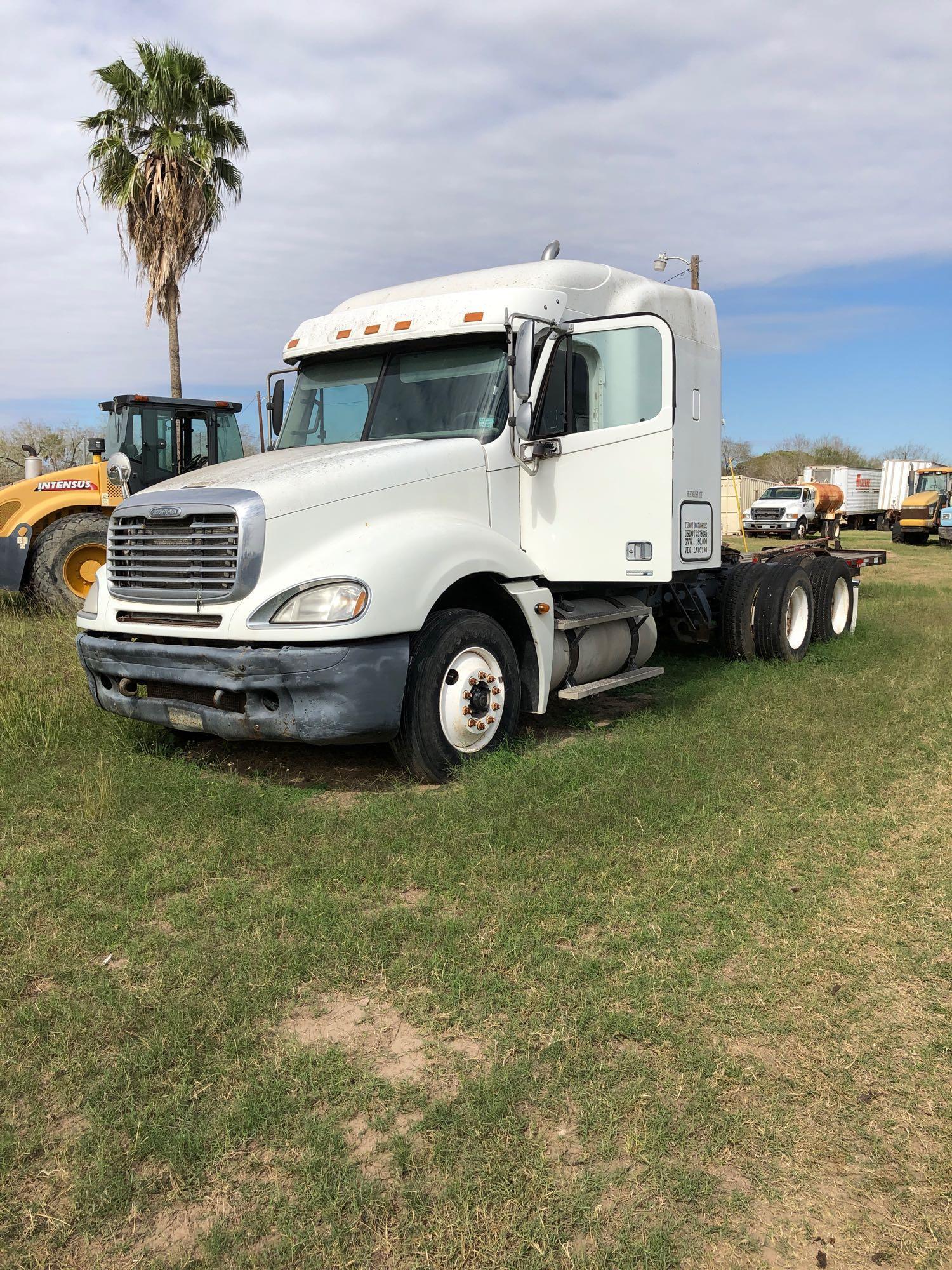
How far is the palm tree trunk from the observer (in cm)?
2105

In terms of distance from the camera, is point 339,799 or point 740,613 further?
point 740,613

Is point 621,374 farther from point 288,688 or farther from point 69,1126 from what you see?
point 69,1126

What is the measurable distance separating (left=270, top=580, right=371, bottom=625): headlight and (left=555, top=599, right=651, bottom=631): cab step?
183 centimetres

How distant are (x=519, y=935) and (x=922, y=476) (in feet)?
119

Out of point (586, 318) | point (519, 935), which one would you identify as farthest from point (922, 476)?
point (519, 935)

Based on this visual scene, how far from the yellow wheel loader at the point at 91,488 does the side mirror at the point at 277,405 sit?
483cm

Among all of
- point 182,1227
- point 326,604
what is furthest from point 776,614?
point 182,1227

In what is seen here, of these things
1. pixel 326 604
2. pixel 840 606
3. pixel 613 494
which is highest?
pixel 613 494

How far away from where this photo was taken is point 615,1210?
2.48 meters

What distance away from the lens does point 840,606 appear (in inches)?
428

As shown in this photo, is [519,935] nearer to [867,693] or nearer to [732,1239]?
[732,1239]

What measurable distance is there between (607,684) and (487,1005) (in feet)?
12.3

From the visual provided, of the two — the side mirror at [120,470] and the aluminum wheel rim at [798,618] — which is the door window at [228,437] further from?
the aluminum wheel rim at [798,618]

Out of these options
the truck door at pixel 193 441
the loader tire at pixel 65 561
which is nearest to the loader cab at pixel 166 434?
the truck door at pixel 193 441
